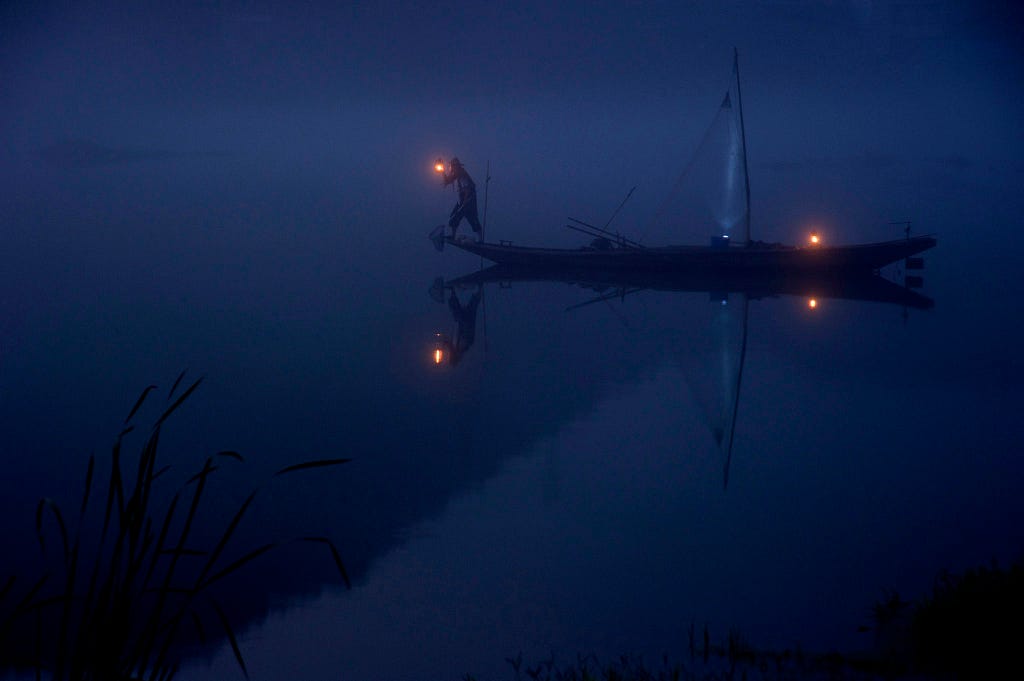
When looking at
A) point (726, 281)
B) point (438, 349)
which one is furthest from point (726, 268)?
point (438, 349)

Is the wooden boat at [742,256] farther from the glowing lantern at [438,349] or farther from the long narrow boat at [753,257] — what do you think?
the glowing lantern at [438,349]

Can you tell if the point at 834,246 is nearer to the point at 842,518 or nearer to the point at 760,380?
the point at 760,380

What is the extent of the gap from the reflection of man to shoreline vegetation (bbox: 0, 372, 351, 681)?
12.2ft

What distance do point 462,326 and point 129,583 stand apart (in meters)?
9.14

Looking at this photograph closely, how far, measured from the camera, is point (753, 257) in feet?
50.5

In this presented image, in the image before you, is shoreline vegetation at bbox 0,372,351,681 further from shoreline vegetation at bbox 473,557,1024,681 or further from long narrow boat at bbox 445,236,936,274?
long narrow boat at bbox 445,236,936,274

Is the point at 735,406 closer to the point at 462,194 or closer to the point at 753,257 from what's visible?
the point at 753,257

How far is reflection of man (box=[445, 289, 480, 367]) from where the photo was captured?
9.05m

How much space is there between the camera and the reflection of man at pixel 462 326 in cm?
905

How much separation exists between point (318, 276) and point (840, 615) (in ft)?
40.7

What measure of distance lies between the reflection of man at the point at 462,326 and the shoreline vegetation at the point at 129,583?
12.2 ft

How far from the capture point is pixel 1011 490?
15.6 feet

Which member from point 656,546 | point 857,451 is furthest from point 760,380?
point 656,546

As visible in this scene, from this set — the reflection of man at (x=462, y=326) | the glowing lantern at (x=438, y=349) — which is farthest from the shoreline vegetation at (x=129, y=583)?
the reflection of man at (x=462, y=326)
